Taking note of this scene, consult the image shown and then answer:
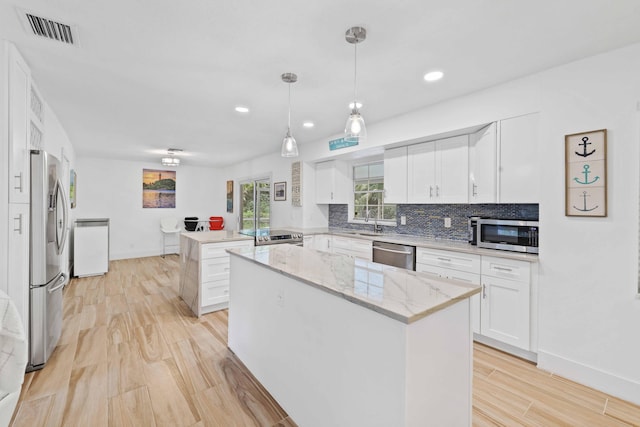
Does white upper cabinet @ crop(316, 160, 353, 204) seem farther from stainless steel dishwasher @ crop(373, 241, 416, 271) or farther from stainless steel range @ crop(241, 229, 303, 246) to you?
stainless steel dishwasher @ crop(373, 241, 416, 271)

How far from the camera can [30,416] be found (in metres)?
1.78

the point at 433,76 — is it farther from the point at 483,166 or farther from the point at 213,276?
the point at 213,276

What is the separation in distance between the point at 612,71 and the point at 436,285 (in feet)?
7.07

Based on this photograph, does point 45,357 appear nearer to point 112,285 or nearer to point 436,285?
point 112,285

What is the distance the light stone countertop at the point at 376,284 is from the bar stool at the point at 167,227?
5.99m

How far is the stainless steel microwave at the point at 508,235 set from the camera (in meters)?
2.51

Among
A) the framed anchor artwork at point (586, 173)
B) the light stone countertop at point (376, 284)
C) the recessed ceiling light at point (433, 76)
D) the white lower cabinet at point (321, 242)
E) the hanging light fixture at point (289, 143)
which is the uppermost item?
the recessed ceiling light at point (433, 76)

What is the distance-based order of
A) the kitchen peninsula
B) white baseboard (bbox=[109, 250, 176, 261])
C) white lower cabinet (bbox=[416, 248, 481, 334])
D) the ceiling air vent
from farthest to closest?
white baseboard (bbox=[109, 250, 176, 261]), the kitchen peninsula, white lower cabinet (bbox=[416, 248, 481, 334]), the ceiling air vent

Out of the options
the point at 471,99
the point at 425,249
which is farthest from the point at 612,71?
the point at 425,249

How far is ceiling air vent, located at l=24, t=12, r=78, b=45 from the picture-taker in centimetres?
179

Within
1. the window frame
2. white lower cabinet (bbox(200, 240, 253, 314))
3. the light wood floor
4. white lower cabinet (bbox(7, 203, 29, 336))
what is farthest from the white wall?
white lower cabinet (bbox(7, 203, 29, 336))

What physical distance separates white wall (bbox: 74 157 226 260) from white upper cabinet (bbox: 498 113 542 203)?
746 cm

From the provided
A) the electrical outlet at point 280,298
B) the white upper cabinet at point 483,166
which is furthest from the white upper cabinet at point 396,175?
the electrical outlet at point 280,298

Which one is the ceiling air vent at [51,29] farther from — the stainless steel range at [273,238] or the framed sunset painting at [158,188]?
the framed sunset painting at [158,188]
